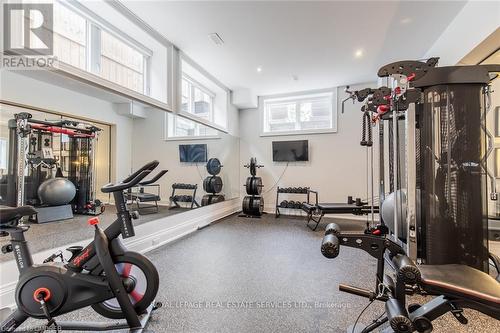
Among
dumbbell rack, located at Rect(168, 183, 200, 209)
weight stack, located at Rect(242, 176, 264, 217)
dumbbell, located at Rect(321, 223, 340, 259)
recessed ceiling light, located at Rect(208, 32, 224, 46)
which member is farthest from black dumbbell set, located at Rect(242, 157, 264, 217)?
dumbbell, located at Rect(321, 223, 340, 259)

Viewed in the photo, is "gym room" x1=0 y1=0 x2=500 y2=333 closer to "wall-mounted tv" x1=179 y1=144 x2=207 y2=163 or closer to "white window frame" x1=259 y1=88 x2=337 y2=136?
"wall-mounted tv" x1=179 y1=144 x2=207 y2=163

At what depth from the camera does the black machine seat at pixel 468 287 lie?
115 cm

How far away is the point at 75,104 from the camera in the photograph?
316cm

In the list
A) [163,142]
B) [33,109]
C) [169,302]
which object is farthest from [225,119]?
[169,302]

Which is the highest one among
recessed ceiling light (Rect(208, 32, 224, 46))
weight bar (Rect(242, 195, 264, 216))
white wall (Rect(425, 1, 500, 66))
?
recessed ceiling light (Rect(208, 32, 224, 46))

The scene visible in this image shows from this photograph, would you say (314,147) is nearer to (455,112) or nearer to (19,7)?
(455,112)

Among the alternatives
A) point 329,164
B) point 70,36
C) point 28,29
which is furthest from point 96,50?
point 329,164

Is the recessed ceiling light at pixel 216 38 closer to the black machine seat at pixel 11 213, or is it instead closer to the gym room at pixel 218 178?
the gym room at pixel 218 178

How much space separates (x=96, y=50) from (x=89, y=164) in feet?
6.35

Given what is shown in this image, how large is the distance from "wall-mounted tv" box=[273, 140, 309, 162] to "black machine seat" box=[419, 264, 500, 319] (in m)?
3.96

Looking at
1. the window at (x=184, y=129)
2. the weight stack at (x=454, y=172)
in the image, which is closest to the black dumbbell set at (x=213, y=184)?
the window at (x=184, y=129)

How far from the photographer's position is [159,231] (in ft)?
10.8

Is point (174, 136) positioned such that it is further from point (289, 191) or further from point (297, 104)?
point (297, 104)

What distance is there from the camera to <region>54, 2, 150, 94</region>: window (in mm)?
2475
